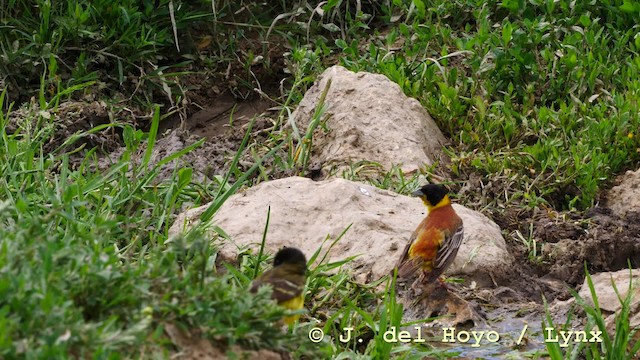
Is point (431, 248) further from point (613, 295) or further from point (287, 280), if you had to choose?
point (287, 280)

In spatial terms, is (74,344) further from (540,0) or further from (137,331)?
(540,0)

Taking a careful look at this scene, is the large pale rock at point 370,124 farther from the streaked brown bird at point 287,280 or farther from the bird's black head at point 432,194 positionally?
the streaked brown bird at point 287,280

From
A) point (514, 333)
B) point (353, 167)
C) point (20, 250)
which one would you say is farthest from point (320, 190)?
point (20, 250)

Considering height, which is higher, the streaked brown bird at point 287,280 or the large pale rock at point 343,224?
the streaked brown bird at point 287,280

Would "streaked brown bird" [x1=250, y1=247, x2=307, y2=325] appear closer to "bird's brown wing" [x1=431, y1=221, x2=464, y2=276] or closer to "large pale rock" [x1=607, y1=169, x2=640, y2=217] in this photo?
"bird's brown wing" [x1=431, y1=221, x2=464, y2=276]

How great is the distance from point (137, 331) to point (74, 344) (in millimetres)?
182

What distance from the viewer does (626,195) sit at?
291 inches

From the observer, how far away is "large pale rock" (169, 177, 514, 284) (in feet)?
19.8

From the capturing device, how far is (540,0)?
8695mm

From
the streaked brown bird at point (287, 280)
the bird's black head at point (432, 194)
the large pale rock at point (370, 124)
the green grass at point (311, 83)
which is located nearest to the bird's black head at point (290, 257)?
the streaked brown bird at point (287, 280)

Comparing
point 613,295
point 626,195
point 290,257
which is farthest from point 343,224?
point 626,195

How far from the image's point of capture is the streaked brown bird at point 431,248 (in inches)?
226

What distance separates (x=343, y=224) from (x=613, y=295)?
1458 mm

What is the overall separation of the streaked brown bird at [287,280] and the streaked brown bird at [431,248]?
118 centimetres
